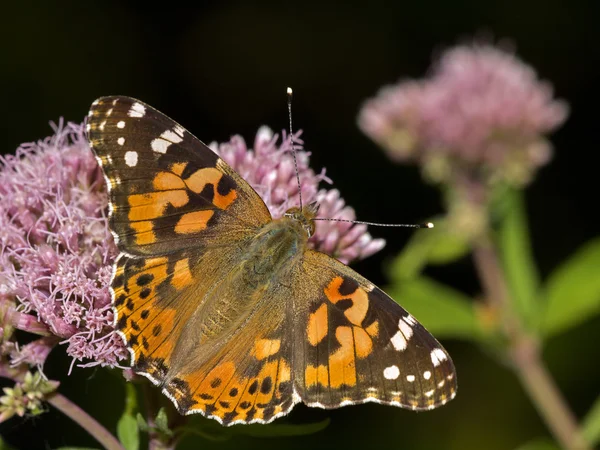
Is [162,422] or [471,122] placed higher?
[471,122]

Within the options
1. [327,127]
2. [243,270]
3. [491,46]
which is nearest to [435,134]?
[491,46]

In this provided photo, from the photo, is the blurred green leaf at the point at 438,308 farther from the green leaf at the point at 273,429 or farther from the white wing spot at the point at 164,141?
the white wing spot at the point at 164,141

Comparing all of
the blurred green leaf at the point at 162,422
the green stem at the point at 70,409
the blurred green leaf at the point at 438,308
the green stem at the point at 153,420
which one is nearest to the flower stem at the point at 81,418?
the green stem at the point at 70,409

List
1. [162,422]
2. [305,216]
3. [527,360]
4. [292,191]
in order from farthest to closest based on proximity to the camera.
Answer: [527,360] → [292,191] → [305,216] → [162,422]

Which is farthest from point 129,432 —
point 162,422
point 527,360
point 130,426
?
point 527,360

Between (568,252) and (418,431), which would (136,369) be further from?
(568,252)

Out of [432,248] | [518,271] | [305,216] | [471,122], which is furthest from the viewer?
[471,122]

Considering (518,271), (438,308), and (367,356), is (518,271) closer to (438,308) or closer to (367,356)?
(438,308)

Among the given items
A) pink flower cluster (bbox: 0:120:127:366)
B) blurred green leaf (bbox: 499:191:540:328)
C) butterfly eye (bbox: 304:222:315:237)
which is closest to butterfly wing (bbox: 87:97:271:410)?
pink flower cluster (bbox: 0:120:127:366)

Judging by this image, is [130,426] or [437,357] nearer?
[437,357]
